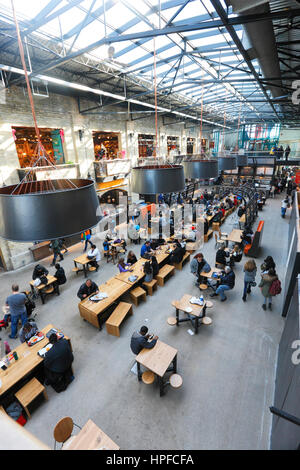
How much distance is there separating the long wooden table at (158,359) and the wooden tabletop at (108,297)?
6.41ft

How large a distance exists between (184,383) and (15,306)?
15.9 feet

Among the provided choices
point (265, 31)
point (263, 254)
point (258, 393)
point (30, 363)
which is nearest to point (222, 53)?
point (265, 31)

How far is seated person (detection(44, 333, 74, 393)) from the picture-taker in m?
4.75

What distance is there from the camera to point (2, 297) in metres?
8.54

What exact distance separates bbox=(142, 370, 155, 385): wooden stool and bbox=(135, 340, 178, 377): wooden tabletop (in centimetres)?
35

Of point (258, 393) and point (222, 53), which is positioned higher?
point (222, 53)

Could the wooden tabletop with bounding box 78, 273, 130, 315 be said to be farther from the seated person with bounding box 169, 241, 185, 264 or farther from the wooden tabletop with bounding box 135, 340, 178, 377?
the seated person with bounding box 169, 241, 185, 264

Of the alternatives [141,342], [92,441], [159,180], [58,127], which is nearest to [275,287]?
[141,342]

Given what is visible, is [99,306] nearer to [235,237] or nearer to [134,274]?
[134,274]

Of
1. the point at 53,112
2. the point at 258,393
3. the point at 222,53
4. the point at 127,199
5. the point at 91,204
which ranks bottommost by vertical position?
the point at 258,393

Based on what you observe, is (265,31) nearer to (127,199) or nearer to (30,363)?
(30,363)

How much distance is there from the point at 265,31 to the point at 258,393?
7.85 m

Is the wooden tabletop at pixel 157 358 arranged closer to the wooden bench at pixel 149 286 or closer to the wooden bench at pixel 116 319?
the wooden bench at pixel 116 319

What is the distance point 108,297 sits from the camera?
6953mm
